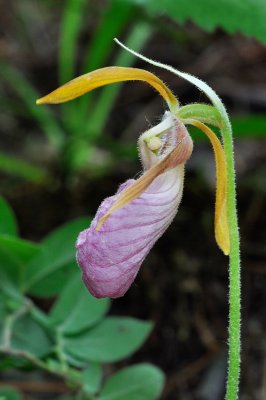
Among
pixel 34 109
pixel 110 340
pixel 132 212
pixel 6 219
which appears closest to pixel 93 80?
pixel 132 212

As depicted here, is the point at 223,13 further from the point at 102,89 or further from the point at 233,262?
the point at 102,89

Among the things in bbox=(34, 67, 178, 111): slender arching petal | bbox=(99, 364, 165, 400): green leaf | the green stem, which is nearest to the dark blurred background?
bbox=(99, 364, 165, 400): green leaf

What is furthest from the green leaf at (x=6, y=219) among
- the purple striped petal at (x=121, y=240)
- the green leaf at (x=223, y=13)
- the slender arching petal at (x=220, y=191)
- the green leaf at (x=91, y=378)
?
the green leaf at (x=223, y=13)

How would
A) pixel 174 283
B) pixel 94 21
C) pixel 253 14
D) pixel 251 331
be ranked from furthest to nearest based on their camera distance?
pixel 94 21
pixel 174 283
pixel 251 331
pixel 253 14

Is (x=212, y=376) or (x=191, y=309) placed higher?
(x=191, y=309)

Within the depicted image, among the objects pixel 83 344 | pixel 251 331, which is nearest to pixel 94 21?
pixel 251 331

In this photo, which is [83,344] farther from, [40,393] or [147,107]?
[147,107]
